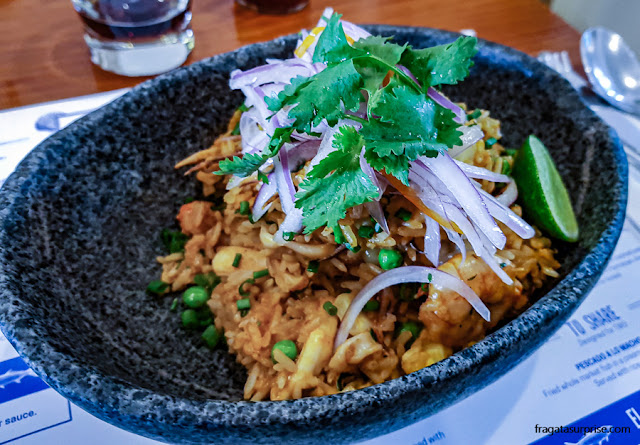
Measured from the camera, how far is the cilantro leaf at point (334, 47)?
143 centimetres

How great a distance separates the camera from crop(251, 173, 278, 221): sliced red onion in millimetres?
1528

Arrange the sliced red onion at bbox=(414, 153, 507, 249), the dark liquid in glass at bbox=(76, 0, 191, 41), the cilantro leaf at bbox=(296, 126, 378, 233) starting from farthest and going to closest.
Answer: the dark liquid in glass at bbox=(76, 0, 191, 41), the sliced red onion at bbox=(414, 153, 507, 249), the cilantro leaf at bbox=(296, 126, 378, 233)

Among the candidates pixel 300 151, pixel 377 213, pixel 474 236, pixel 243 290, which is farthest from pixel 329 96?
pixel 243 290

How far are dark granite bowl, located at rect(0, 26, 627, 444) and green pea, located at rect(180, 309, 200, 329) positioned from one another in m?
0.04

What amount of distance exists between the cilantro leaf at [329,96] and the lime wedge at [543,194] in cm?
66

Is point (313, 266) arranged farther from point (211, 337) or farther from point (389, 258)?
point (211, 337)

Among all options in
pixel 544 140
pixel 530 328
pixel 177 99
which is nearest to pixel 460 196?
pixel 530 328

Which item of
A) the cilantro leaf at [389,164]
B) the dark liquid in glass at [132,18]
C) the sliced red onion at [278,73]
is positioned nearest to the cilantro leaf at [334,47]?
the sliced red onion at [278,73]

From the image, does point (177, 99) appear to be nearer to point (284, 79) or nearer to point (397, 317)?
point (284, 79)

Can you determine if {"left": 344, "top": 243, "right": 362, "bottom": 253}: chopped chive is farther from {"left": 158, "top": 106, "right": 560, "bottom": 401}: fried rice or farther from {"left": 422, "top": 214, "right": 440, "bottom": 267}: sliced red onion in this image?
{"left": 422, "top": 214, "right": 440, "bottom": 267}: sliced red onion

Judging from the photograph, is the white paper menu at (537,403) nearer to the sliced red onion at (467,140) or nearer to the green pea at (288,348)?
the green pea at (288,348)

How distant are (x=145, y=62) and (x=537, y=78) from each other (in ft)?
7.18

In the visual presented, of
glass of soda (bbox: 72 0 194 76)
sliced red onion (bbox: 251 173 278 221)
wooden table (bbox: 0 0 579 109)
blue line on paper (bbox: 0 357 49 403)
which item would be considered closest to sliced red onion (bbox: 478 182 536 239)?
sliced red onion (bbox: 251 173 278 221)

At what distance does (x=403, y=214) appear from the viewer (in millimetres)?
1473
